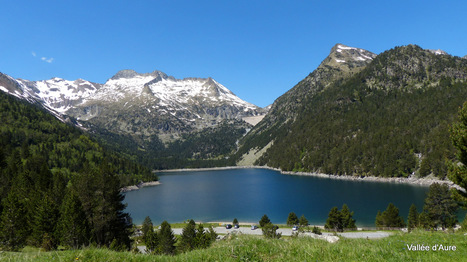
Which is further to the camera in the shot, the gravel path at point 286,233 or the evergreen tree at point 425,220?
the evergreen tree at point 425,220

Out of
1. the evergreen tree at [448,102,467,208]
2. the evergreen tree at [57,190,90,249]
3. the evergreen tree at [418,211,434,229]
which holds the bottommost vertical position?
the evergreen tree at [418,211,434,229]

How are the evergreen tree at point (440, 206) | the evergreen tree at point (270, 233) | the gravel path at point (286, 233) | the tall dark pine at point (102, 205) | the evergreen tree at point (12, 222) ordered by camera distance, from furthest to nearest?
1. the evergreen tree at point (440, 206)
2. the gravel path at point (286, 233)
3. the tall dark pine at point (102, 205)
4. the evergreen tree at point (12, 222)
5. the evergreen tree at point (270, 233)

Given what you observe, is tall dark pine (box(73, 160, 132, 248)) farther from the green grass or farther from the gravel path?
the green grass

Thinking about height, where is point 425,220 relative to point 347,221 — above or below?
above

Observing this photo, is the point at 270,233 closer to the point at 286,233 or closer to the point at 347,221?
the point at 286,233

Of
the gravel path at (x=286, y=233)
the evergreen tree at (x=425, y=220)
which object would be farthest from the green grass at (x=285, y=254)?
the evergreen tree at (x=425, y=220)

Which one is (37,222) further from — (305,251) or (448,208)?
(448,208)

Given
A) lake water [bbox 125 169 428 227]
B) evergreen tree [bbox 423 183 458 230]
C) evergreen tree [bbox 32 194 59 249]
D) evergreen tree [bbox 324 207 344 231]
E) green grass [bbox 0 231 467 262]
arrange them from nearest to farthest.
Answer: green grass [bbox 0 231 467 262]
evergreen tree [bbox 32 194 59 249]
evergreen tree [bbox 423 183 458 230]
evergreen tree [bbox 324 207 344 231]
lake water [bbox 125 169 428 227]

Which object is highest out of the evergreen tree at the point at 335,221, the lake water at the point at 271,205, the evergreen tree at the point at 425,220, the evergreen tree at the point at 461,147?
the evergreen tree at the point at 461,147

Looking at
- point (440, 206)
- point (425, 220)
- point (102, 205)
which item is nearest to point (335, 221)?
point (425, 220)

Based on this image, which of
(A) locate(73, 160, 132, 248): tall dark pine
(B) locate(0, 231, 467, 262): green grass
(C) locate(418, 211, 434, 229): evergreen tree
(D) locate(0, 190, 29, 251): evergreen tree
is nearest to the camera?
(B) locate(0, 231, 467, 262): green grass

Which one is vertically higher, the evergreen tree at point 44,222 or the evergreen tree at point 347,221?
the evergreen tree at point 44,222

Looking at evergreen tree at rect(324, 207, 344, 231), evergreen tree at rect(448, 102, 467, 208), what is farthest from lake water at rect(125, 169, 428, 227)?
evergreen tree at rect(448, 102, 467, 208)

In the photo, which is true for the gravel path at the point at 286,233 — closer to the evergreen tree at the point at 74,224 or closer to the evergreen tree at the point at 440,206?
the evergreen tree at the point at 440,206
